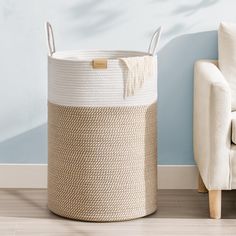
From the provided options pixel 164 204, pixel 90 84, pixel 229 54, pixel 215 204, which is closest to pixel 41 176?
pixel 164 204

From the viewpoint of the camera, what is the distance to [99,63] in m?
2.87

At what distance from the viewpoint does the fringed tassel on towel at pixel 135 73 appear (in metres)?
2.91

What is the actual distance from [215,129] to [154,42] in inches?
24.8

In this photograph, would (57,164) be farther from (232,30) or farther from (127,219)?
(232,30)

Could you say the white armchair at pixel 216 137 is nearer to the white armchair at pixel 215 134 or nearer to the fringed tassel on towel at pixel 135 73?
the white armchair at pixel 215 134

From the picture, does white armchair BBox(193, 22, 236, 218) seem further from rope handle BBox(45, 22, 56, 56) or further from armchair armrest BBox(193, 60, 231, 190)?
rope handle BBox(45, 22, 56, 56)

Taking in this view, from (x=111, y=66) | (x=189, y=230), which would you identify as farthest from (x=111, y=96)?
(x=189, y=230)

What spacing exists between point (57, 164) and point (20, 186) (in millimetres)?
569

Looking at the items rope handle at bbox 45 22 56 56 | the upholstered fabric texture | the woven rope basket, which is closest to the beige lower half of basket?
the woven rope basket

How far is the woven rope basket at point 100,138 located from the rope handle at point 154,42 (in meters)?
0.13

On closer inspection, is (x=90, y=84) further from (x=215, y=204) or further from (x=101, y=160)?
(x=215, y=204)

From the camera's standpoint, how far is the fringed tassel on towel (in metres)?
2.91

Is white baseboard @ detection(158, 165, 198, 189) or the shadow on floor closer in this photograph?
the shadow on floor

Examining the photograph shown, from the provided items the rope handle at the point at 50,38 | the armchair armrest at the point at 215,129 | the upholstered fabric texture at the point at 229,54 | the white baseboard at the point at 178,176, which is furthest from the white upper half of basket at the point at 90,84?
the white baseboard at the point at 178,176
